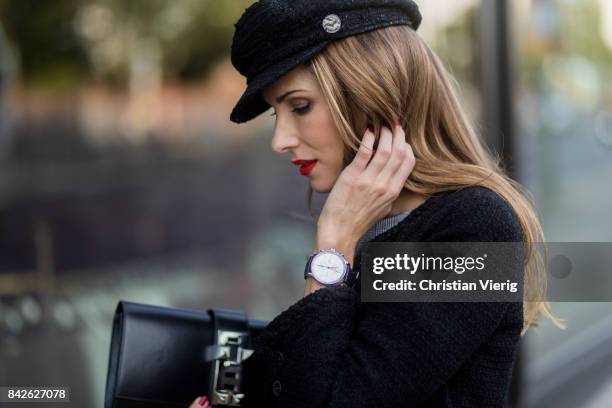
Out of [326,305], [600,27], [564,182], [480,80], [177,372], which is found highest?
[600,27]

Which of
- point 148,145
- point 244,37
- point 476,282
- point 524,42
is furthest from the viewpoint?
point 524,42

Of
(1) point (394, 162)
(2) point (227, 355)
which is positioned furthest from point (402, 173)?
(2) point (227, 355)

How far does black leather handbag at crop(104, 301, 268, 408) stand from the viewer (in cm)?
141

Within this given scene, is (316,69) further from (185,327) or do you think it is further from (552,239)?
(552,239)

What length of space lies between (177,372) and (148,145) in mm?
2375

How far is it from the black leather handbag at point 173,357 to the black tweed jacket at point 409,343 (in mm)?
91

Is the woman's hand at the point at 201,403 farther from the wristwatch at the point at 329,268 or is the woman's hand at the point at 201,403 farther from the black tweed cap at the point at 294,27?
the black tweed cap at the point at 294,27

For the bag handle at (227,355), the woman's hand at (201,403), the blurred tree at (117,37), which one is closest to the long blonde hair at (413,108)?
the bag handle at (227,355)

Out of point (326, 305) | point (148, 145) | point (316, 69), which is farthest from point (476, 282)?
point (148, 145)

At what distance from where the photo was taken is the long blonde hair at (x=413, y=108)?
4.45 ft

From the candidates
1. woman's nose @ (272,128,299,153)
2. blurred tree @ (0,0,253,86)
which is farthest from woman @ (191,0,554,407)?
blurred tree @ (0,0,253,86)

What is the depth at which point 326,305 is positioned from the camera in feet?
4.20

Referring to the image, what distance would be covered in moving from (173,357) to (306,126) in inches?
18.3

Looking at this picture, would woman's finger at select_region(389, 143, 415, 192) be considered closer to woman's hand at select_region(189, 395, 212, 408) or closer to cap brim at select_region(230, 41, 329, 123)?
cap brim at select_region(230, 41, 329, 123)
